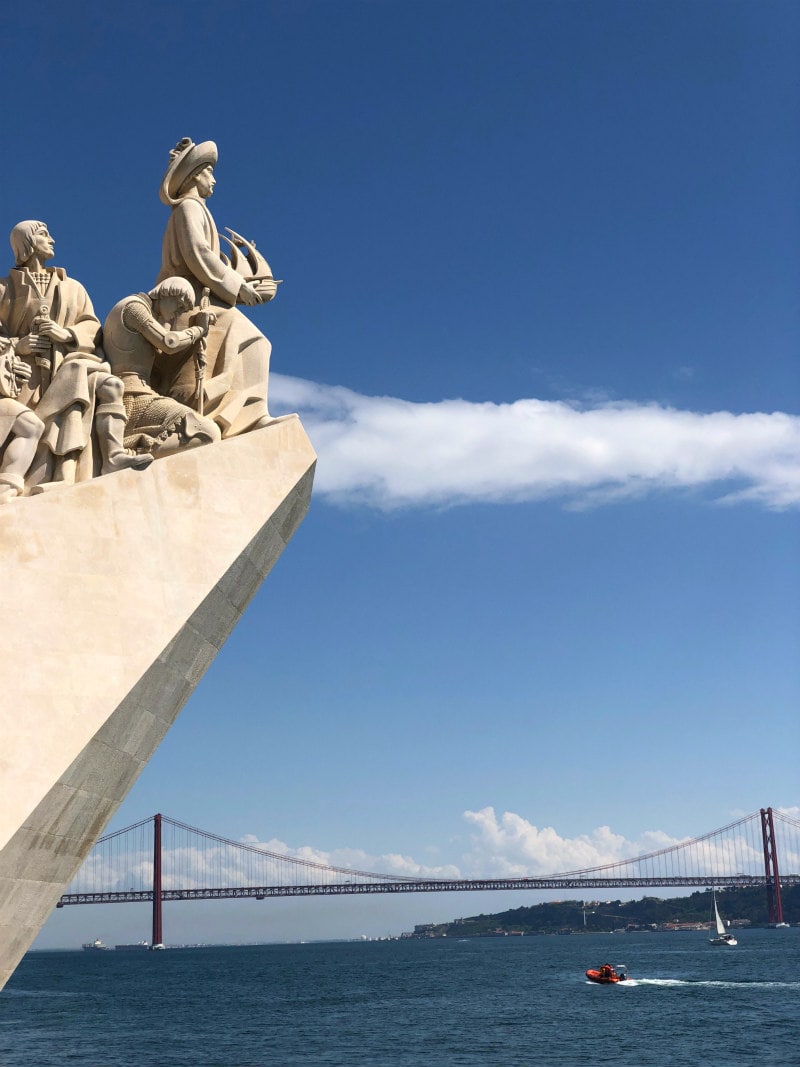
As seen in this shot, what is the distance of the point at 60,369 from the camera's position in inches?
222

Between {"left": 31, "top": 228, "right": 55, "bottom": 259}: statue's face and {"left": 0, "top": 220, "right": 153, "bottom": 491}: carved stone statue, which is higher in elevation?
{"left": 31, "top": 228, "right": 55, "bottom": 259}: statue's face

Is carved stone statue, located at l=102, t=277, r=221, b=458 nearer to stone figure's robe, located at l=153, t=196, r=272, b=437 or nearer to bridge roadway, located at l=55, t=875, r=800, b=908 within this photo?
stone figure's robe, located at l=153, t=196, r=272, b=437

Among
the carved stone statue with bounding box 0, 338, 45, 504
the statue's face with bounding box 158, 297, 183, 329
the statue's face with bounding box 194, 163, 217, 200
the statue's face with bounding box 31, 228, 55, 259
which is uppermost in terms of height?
the statue's face with bounding box 194, 163, 217, 200

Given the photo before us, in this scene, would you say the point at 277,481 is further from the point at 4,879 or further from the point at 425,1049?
the point at 425,1049

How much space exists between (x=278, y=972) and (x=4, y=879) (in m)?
44.1

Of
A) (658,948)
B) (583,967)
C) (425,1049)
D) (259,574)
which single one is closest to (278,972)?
(583,967)

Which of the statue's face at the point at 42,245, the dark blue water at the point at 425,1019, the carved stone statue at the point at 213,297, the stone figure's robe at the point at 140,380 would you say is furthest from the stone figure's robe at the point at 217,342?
the dark blue water at the point at 425,1019

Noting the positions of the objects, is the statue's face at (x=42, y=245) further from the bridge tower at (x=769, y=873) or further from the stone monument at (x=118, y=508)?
the bridge tower at (x=769, y=873)

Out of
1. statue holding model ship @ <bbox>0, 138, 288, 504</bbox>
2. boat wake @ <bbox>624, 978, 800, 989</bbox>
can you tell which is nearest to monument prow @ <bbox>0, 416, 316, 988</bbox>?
statue holding model ship @ <bbox>0, 138, 288, 504</bbox>

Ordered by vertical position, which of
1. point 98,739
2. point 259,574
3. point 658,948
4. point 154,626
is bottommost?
point 658,948

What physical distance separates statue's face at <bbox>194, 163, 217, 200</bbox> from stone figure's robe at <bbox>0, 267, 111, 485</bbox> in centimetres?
99

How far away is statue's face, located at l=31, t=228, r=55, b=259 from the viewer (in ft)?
19.6

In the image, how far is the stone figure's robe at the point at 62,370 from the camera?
17.7 feet

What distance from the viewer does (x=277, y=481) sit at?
18.7 ft
